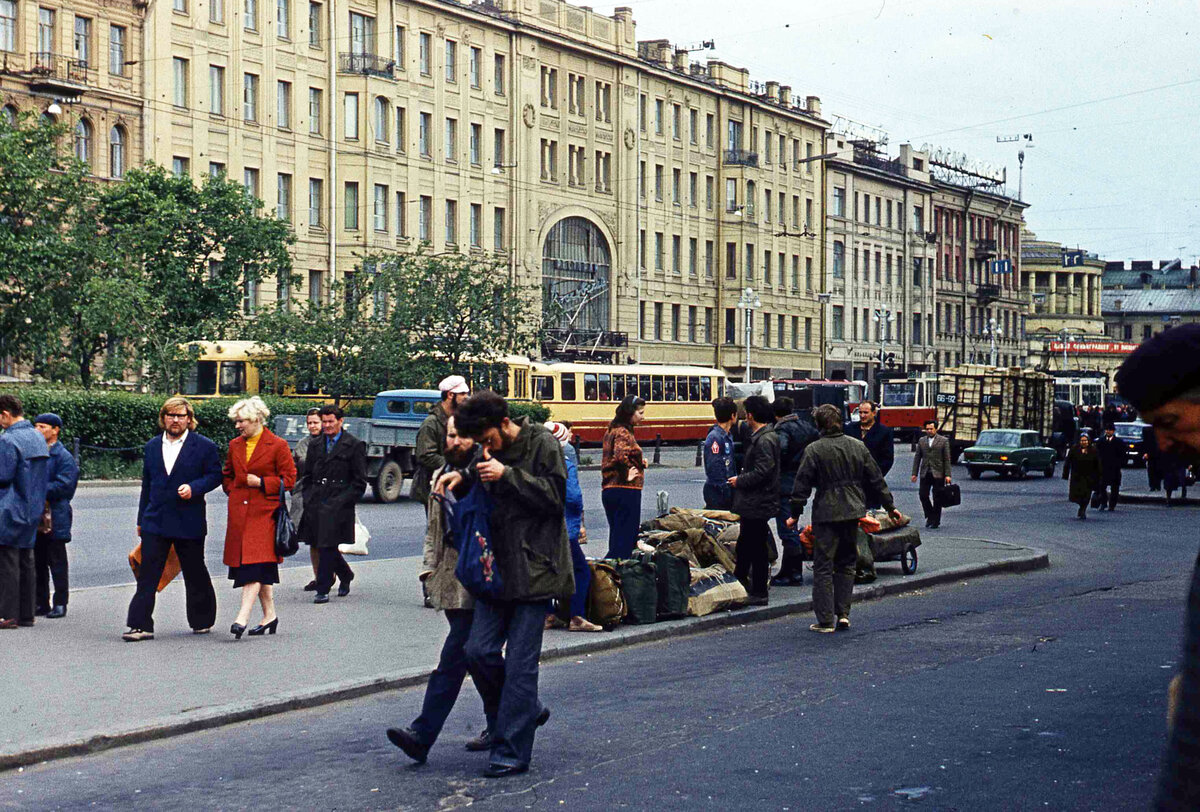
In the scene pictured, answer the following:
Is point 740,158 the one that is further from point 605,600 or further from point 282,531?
point 282,531

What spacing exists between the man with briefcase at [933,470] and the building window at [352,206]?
1576 inches

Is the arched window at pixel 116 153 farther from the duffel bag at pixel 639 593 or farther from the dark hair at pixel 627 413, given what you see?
the duffel bag at pixel 639 593

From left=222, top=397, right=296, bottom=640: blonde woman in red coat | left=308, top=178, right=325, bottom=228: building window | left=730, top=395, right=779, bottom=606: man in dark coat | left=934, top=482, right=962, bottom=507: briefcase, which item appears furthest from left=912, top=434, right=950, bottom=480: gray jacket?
left=308, top=178, right=325, bottom=228: building window

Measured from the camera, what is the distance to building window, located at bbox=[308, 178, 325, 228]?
201ft

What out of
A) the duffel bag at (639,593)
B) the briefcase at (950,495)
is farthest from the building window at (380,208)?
the duffel bag at (639,593)

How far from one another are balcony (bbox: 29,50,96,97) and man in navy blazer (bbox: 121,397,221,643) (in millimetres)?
41246

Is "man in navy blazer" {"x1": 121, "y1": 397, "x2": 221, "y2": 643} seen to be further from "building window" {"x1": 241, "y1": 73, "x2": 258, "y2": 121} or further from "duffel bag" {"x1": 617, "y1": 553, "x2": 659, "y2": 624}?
"building window" {"x1": 241, "y1": 73, "x2": 258, "y2": 121}

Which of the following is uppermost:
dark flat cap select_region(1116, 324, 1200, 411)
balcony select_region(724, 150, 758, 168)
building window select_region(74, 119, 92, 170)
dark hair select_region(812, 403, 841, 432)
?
balcony select_region(724, 150, 758, 168)

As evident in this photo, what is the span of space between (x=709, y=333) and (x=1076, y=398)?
18.1m

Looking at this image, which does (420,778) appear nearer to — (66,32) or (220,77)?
(66,32)

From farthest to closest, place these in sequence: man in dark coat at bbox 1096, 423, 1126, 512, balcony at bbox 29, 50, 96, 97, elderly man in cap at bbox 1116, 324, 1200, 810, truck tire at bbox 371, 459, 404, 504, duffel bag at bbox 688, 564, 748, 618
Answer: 1. balcony at bbox 29, 50, 96, 97
2. man in dark coat at bbox 1096, 423, 1126, 512
3. truck tire at bbox 371, 459, 404, 504
4. duffel bag at bbox 688, 564, 748, 618
5. elderly man in cap at bbox 1116, 324, 1200, 810

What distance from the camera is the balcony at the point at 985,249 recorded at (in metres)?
111

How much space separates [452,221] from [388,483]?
3856cm

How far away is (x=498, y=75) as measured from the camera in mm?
69000
